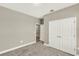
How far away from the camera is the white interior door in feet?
10.6

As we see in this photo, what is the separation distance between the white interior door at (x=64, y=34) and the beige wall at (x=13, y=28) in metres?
1.94

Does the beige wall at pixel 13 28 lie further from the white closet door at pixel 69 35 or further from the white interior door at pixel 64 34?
the white closet door at pixel 69 35

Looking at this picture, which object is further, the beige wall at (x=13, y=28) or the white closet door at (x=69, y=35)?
the beige wall at (x=13, y=28)

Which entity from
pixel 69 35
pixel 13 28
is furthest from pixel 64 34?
pixel 13 28

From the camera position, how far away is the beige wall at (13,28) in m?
3.38

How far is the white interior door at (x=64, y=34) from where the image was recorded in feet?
10.6

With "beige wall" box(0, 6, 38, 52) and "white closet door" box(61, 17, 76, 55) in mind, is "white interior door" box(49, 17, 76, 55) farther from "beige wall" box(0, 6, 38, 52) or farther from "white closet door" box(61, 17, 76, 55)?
"beige wall" box(0, 6, 38, 52)

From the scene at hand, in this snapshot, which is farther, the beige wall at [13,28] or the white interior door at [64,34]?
the beige wall at [13,28]

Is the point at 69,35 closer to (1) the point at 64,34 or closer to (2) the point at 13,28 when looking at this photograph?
(1) the point at 64,34

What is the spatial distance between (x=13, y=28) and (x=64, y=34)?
2.91m

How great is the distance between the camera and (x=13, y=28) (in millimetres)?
3982

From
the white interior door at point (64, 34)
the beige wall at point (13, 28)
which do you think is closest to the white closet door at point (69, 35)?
the white interior door at point (64, 34)

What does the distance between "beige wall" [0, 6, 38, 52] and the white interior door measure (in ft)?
6.36

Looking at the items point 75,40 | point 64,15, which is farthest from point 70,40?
point 64,15
